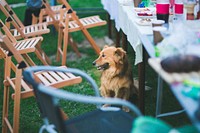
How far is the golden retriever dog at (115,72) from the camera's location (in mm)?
3654

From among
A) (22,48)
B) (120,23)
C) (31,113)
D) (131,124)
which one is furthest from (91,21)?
(131,124)

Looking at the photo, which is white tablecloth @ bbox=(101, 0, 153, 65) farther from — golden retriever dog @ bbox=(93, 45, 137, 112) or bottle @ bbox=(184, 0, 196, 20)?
bottle @ bbox=(184, 0, 196, 20)

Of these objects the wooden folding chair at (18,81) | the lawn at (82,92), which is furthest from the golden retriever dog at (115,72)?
the wooden folding chair at (18,81)

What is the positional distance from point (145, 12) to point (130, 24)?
16cm

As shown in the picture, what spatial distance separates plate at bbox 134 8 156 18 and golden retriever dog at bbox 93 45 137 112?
33cm

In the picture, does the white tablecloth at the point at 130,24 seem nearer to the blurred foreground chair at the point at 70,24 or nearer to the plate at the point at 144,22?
the plate at the point at 144,22

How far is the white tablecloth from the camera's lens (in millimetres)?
3375

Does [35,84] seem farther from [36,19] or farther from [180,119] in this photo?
[36,19]

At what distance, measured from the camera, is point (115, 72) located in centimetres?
370

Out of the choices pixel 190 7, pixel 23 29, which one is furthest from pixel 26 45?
pixel 190 7

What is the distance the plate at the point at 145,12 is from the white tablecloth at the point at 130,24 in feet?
0.14

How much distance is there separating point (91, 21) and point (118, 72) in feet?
5.53

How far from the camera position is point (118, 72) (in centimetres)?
372

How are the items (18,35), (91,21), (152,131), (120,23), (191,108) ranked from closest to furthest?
(191,108)
(152,131)
(120,23)
(18,35)
(91,21)
